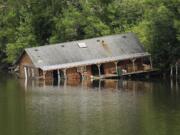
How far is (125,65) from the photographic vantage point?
9775cm

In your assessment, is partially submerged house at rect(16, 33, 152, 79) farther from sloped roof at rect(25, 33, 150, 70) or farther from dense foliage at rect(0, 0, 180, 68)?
dense foliage at rect(0, 0, 180, 68)

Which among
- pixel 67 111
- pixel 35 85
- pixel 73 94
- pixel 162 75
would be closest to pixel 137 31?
pixel 162 75

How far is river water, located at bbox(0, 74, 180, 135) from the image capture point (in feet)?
168

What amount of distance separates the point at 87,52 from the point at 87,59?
1.46 metres

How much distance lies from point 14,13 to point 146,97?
48.2 meters

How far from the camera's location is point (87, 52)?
316 feet

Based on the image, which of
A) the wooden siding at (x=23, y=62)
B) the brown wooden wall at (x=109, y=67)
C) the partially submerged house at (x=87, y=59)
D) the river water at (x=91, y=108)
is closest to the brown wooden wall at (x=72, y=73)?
the partially submerged house at (x=87, y=59)

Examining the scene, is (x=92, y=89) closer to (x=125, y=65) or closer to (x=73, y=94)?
(x=73, y=94)

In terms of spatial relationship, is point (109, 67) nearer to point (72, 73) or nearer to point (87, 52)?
point (87, 52)

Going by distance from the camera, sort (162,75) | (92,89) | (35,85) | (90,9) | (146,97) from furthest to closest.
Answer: (90,9) → (162,75) → (35,85) → (92,89) → (146,97)

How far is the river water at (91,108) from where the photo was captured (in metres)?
51.2

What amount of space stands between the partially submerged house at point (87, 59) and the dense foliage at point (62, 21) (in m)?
2.62

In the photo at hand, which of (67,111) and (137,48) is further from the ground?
(137,48)

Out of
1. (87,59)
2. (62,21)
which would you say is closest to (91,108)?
(87,59)
